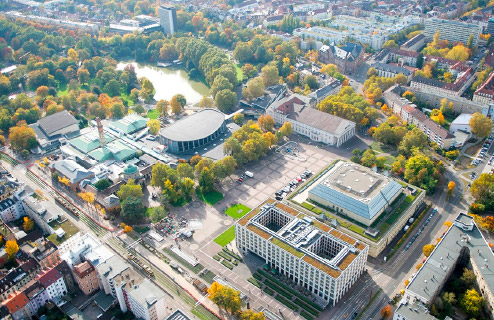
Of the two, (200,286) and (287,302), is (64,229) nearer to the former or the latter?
(200,286)

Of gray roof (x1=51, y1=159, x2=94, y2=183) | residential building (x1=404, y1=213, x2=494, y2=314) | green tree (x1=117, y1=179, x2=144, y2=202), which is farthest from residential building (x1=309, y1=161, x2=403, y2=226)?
gray roof (x1=51, y1=159, x2=94, y2=183)

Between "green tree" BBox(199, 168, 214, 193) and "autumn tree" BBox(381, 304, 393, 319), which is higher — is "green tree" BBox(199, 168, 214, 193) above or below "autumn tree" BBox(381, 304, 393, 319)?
above

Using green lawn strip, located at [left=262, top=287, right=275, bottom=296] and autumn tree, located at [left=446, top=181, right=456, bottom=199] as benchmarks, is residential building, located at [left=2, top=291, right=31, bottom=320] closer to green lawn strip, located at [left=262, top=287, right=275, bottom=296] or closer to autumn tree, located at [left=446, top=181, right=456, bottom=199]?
green lawn strip, located at [left=262, top=287, right=275, bottom=296]

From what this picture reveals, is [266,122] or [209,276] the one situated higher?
[266,122]

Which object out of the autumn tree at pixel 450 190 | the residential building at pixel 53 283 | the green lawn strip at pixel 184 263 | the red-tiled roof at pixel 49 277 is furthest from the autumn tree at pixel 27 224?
the autumn tree at pixel 450 190

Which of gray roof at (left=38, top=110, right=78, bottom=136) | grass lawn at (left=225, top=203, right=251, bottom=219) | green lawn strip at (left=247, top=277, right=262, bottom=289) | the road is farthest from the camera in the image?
gray roof at (left=38, top=110, right=78, bottom=136)

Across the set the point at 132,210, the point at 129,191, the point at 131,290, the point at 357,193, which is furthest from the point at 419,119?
the point at 131,290
